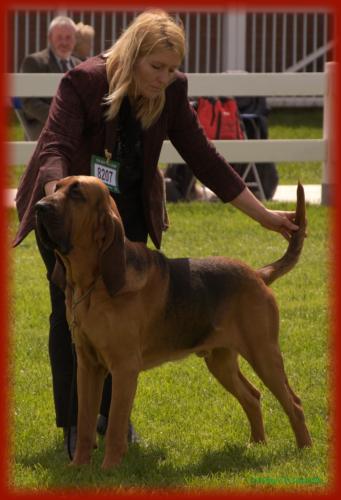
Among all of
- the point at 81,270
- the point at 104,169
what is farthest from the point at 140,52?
the point at 81,270

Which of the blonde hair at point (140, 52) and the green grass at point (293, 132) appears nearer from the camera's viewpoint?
the blonde hair at point (140, 52)

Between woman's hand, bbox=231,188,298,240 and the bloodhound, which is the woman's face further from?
woman's hand, bbox=231,188,298,240

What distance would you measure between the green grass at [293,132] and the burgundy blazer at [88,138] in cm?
825

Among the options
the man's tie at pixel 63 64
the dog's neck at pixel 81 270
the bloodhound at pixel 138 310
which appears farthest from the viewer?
the man's tie at pixel 63 64

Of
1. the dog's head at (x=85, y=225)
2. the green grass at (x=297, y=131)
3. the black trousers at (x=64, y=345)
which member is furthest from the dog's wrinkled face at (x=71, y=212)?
the green grass at (x=297, y=131)

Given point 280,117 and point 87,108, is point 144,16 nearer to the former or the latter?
point 87,108

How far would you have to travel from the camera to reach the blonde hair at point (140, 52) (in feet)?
17.1

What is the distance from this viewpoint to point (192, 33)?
888 inches

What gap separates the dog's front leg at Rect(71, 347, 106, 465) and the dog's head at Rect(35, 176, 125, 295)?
47 cm

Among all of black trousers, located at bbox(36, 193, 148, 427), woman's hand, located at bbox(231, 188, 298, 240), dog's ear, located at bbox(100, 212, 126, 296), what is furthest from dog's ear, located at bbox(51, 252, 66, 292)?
woman's hand, located at bbox(231, 188, 298, 240)

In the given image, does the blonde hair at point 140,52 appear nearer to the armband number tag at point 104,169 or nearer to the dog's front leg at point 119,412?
the armband number tag at point 104,169

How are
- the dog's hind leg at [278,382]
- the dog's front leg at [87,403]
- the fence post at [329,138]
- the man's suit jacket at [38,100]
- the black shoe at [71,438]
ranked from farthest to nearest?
the fence post at [329,138] → the man's suit jacket at [38,100] → the black shoe at [71,438] → the dog's hind leg at [278,382] → the dog's front leg at [87,403]

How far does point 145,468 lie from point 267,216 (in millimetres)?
1408

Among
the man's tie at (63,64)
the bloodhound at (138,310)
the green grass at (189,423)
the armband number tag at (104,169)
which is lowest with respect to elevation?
the green grass at (189,423)
